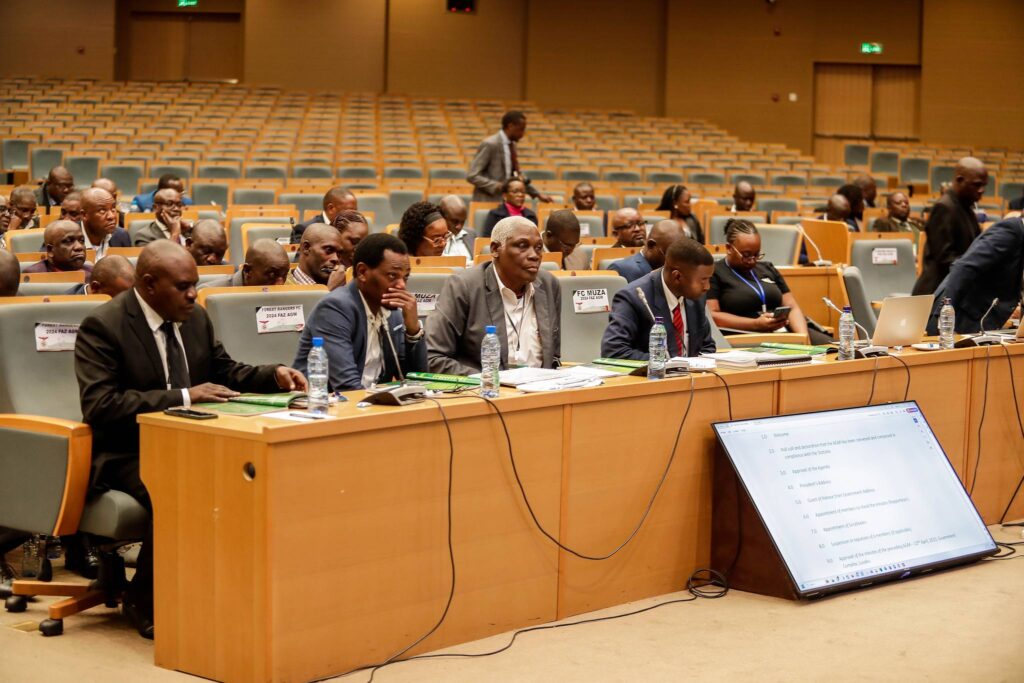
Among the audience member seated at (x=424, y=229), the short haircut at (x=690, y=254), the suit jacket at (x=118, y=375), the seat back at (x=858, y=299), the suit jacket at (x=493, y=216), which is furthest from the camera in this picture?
the suit jacket at (x=493, y=216)

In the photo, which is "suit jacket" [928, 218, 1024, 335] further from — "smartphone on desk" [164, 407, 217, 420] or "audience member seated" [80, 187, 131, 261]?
"audience member seated" [80, 187, 131, 261]

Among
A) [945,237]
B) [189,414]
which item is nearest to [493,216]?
[945,237]

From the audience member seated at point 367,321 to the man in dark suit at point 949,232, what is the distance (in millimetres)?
3747

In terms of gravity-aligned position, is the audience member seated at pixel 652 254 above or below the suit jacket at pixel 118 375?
above

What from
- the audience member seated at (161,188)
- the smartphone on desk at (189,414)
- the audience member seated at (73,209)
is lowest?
the smartphone on desk at (189,414)

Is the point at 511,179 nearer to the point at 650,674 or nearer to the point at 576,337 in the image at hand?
the point at 576,337

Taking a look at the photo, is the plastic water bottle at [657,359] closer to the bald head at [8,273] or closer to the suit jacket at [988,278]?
the suit jacket at [988,278]

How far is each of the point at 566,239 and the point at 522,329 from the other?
227cm

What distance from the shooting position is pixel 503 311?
431cm

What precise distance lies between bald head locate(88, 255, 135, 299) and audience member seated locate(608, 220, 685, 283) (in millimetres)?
2356

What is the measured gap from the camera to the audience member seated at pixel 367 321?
3857 millimetres

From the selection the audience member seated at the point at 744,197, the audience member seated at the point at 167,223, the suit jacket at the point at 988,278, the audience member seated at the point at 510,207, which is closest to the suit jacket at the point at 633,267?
the suit jacket at the point at 988,278

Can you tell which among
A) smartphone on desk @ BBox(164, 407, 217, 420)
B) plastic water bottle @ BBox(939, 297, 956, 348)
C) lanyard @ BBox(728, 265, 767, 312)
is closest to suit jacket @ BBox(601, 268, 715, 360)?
plastic water bottle @ BBox(939, 297, 956, 348)

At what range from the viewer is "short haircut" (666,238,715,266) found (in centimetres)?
444
